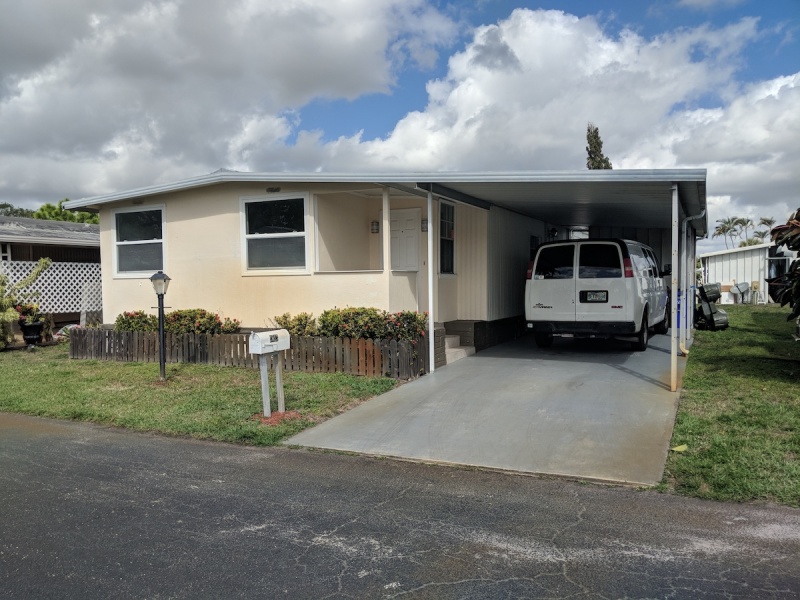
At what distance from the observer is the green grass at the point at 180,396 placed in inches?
279

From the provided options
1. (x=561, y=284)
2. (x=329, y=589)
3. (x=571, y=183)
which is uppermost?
(x=571, y=183)

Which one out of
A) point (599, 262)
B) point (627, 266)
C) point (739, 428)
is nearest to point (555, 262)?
point (599, 262)

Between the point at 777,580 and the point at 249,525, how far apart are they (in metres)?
3.18

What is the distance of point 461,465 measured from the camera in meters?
5.61

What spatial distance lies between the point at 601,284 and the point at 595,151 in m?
22.8

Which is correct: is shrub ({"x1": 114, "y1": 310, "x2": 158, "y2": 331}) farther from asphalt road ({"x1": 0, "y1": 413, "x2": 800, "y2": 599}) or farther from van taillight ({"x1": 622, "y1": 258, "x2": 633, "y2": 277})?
van taillight ({"x1": 622, "y1": 258, "x2": 633, "y2": 277})

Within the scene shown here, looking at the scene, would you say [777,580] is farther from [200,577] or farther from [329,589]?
[200,577]

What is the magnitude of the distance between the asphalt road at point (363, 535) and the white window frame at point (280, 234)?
5.93 meters

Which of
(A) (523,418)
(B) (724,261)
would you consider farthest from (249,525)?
(B) (724,261)

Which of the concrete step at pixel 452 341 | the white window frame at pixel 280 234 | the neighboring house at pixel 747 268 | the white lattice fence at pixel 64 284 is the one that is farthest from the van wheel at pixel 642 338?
the neighboring house at pixel 747 268

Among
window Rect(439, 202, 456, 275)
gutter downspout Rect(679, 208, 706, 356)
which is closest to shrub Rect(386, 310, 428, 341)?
window Rect(439, 202, 456, 275)

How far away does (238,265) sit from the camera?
11969mm

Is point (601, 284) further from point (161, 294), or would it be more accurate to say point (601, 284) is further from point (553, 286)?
point (161, 294)

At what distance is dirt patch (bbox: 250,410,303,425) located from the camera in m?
7.14
